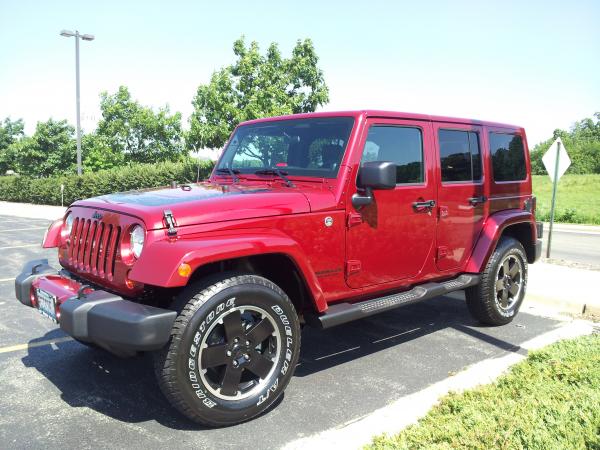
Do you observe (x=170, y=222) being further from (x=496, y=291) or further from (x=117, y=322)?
(x=496, y=291)

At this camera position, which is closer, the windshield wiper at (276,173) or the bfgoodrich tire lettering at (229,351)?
the bfgoodrich tire lettering at (229,351)

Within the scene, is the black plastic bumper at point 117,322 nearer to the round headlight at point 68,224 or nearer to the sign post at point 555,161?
the round headlight at point 68,224

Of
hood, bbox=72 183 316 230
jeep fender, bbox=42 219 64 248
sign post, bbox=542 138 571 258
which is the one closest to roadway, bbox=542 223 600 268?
sign post, bbox=542 138 571 258

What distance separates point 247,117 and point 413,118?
16.8 metres

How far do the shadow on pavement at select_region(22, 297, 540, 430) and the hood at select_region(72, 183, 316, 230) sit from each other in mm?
1316

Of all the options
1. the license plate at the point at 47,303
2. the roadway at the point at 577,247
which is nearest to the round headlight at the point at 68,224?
the license plate at the point at 47,303

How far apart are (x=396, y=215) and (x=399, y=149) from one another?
581 mm

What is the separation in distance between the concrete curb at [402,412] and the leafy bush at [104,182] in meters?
16.6

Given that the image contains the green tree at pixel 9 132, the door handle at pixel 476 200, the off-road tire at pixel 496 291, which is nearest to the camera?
the door handle at pixel 476 200

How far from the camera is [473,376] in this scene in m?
3.89

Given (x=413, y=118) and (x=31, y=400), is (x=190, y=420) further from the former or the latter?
(x=413, y=118)

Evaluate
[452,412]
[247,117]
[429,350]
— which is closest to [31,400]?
[452,412]

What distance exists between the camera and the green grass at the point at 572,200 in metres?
23.3

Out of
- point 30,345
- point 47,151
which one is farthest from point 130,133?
point 30,345
